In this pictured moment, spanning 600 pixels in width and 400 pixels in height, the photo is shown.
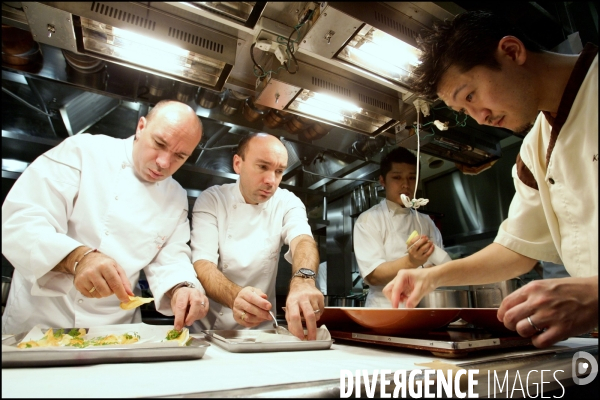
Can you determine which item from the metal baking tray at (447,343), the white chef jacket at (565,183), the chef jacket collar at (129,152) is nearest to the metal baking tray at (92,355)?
the metal baking tray at (447,343)

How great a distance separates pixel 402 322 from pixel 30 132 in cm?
277

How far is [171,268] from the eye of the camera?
1432 mm

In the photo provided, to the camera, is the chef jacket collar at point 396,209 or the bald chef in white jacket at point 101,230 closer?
the bald chef in white jacket at point 101,230

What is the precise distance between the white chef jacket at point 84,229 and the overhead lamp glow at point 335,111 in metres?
0.82

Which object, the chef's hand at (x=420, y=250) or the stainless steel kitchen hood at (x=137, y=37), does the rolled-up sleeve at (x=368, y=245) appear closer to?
the chef's hand at (x=420, y=250)

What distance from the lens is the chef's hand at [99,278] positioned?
1.00m

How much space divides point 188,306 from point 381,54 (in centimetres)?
126

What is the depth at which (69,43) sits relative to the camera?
4.20 feet

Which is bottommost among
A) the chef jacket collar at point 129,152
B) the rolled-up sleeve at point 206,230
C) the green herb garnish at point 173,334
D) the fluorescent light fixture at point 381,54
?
the green herb garnish at point 173,334

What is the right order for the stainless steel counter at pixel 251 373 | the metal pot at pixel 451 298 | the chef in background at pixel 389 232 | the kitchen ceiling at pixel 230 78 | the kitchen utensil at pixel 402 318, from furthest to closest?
the chef in background at pixel 389 232 → the metal pot at pixel 451 298 → the kitchen ceiling at pixel 230 78 → the kitchen utensil at pixel 402 318 → the stainless steel counter at pixel 251 373

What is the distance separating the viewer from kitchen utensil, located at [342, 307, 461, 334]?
896 millimetres

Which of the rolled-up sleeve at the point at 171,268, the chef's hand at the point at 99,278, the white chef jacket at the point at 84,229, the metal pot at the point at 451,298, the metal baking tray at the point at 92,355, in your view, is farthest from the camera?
the metal pot at the point at 451,298

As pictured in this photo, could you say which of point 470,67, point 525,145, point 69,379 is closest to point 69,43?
point 69,379

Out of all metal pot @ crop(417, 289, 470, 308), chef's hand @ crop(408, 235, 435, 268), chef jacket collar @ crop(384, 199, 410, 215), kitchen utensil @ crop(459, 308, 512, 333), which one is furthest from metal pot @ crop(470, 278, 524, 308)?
kitchen utensil @ crop(459, 308, 512, 333)
